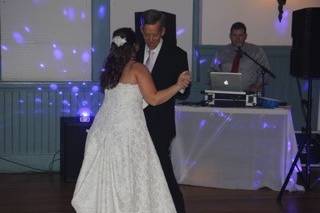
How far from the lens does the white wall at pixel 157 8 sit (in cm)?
573

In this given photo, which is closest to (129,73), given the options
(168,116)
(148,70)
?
(148,70)

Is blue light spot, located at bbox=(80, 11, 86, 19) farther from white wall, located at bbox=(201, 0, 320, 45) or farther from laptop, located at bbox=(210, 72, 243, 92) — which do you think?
laptop, located at bbox=(210, 72, 243, 92)

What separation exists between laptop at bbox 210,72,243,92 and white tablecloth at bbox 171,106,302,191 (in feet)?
0.64

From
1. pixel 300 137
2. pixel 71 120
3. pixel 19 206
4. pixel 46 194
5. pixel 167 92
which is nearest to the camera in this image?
pixel 167 92

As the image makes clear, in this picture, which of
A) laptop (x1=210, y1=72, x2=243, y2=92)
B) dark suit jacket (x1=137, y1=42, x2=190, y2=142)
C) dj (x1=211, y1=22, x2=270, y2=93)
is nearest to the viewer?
dark suit jacket (x1=137, y1=42, x2=190, y2=142)

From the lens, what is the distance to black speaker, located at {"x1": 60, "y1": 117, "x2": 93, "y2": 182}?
523cm

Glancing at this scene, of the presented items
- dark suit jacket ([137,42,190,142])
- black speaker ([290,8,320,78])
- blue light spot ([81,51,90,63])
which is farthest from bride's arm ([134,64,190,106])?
blue light spot ([81,51,90,63])

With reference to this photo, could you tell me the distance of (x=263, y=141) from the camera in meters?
4.83

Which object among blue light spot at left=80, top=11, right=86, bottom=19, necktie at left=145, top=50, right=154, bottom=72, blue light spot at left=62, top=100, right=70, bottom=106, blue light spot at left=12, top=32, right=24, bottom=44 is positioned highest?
blue light spot at left=80, top=11, right=86, bottom=19

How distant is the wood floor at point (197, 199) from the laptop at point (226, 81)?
97 cm

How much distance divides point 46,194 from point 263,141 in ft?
6.74

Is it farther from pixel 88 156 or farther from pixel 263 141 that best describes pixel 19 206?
pixel 263 141

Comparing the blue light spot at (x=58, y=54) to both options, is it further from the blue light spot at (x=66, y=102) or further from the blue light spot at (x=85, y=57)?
the blue light spot at (x=66, y=102)

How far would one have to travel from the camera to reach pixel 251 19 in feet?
19.9
